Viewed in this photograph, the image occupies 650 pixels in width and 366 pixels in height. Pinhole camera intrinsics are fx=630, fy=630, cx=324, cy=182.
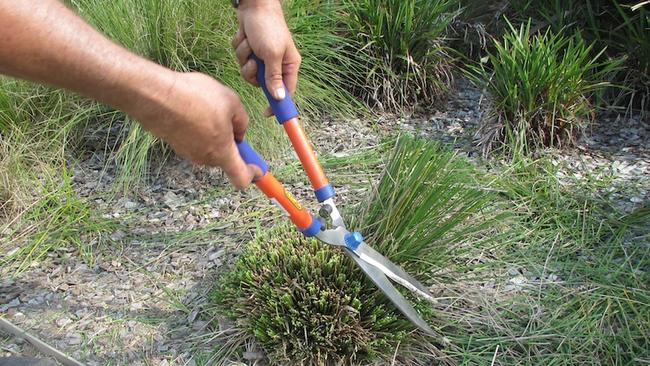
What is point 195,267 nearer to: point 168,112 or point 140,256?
point 140,256

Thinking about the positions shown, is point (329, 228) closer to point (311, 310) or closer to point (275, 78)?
point (311, 310)

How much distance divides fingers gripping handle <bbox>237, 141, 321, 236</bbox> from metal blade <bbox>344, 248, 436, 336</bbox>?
14 cm

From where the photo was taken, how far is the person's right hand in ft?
4.21

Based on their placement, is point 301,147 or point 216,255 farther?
point 216,255

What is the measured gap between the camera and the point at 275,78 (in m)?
1.87

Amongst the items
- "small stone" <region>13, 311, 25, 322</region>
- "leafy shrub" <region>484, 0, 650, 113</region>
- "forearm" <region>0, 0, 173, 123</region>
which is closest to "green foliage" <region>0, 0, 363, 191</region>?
"small stone" <region>13, 311, 25, 322</region>

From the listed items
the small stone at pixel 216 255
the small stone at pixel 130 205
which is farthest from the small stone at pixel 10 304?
the small stone at pixel 216 255

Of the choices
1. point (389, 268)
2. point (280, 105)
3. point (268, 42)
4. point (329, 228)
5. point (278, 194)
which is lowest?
point (389, 268)

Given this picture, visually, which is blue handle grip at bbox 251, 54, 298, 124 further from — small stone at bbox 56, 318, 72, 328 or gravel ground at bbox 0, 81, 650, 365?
small stone at bbox 56, 318, 72, 328

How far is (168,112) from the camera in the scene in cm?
129

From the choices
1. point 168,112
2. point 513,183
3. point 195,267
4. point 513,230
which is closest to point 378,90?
point 513,183

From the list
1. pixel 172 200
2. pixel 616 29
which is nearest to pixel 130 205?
pixel 172 200

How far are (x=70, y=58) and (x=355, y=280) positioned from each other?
1.12 meters

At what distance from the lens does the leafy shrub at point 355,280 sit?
1879mm
